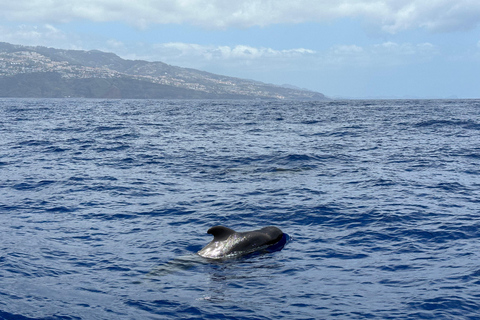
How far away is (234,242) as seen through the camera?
1427cm

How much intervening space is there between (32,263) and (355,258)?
920 cm

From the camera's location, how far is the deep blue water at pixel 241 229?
34.3ft

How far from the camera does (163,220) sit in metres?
17.9

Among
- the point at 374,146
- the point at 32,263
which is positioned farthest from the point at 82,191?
the point at 374,146

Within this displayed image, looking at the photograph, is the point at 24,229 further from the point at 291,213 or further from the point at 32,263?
the point at 291,213

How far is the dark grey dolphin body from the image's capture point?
1393 centimetres

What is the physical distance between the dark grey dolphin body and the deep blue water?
444 millimetres

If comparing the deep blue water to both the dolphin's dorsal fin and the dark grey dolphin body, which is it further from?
the dolphin's dorsal fin

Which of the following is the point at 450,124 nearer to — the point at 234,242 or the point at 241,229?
the point at 241,229

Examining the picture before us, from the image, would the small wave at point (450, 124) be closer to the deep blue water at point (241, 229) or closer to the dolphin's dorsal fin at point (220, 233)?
the deep blue water at point (241, 229)

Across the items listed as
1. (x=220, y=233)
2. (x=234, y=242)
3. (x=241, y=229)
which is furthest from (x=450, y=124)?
(x=220, y=233)

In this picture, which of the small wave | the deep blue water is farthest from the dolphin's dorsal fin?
the small wave

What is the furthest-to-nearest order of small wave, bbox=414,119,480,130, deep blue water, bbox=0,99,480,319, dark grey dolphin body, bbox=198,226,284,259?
small wave, bbox=414,119,480,130
dark grey dolphin body, bbox=198,226,284,259
deep blue water, bbox=0,99,480,319

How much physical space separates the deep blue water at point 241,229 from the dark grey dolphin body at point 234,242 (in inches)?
17.5
